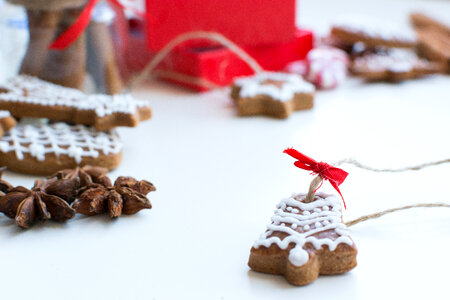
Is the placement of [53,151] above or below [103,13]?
below

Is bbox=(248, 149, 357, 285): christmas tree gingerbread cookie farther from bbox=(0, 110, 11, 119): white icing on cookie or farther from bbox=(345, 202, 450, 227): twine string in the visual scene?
bbox=(0, 110, 11, 119): white icing on cookie

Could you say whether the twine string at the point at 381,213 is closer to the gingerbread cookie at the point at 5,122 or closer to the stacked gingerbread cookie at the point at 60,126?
the stacked gingerbread cookie at the point at 60,126

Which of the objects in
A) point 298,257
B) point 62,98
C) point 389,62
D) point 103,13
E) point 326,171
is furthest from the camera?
point 389,62

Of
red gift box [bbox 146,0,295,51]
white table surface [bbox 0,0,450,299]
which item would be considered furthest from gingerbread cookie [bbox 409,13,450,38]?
red gift box [bbox 146,0,295,51]

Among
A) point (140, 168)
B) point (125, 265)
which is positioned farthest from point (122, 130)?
point (125, 265)

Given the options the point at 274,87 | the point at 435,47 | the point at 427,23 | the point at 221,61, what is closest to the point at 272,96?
the point at 274,87

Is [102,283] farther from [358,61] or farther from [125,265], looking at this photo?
[358,61]

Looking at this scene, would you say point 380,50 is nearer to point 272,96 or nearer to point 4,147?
point 272,96
